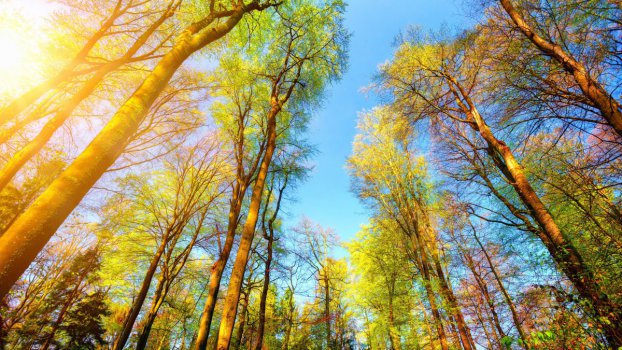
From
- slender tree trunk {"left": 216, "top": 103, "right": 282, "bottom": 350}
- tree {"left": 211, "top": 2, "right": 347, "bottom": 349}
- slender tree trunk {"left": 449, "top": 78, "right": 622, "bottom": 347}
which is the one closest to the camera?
slender tree trunk {"left": 449, "top": 78, "right": 622, "bottom": 347}

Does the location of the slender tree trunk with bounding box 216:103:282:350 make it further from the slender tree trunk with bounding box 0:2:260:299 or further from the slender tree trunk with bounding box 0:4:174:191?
the slender tree trunk with bounding box 0:4:174:191

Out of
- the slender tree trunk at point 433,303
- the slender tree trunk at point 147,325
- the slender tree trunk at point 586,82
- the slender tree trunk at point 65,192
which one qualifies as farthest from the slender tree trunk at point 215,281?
the slender tree trunk at point 586,82

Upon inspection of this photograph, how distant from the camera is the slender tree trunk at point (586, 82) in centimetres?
378

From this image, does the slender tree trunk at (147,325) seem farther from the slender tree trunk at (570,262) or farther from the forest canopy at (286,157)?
the slender tree trunk at (570,262)

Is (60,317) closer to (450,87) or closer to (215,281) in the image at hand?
(215,281)

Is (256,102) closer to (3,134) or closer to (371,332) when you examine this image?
(3,134)

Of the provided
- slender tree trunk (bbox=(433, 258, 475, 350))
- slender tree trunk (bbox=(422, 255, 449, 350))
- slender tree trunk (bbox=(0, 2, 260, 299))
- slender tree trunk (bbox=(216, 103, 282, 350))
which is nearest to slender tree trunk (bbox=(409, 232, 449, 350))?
slender tree trunk (bbox=(422, 255, 449, 350))

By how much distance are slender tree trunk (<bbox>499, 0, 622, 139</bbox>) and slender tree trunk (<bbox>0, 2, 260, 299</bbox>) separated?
22.1 feet

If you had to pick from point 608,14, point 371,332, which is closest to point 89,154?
point 608,14

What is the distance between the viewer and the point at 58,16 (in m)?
5.24

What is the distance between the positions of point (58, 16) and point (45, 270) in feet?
40.7

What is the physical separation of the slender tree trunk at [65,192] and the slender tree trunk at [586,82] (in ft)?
22.1

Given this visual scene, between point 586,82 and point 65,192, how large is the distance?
7536mm

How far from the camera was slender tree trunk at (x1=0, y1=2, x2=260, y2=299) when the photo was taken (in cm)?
140
